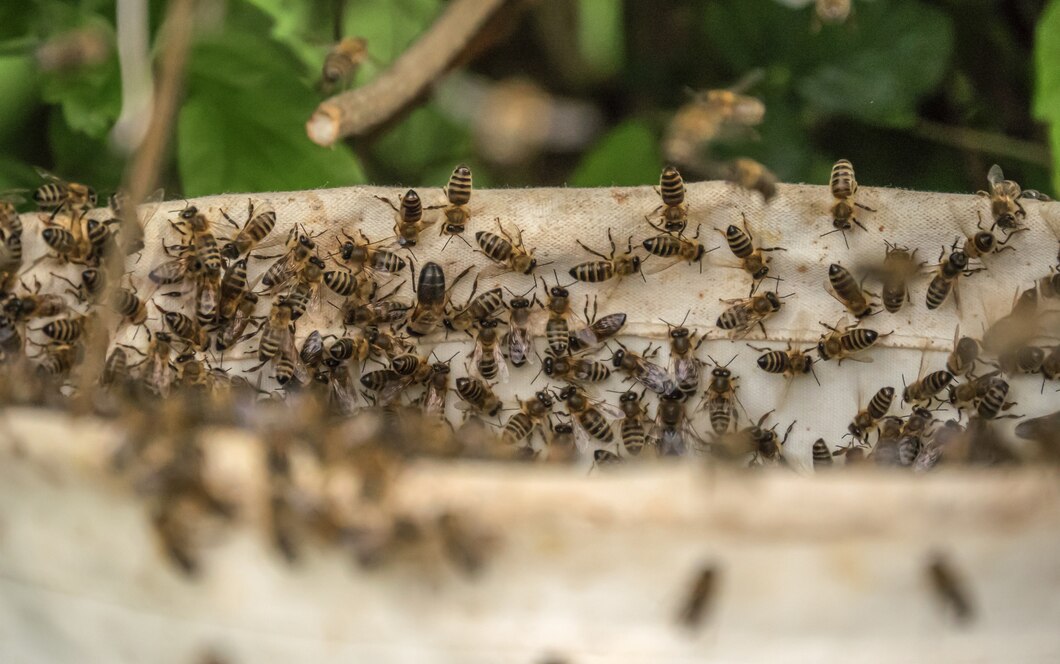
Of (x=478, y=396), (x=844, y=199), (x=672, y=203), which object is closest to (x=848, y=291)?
→ (x=844, y=199)

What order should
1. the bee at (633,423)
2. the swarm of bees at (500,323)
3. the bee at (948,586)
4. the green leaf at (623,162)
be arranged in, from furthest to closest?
the green leaf at (623,162) → the bee at (633,423) → the swarm of bees at (500,323) → the bee at (948,586)

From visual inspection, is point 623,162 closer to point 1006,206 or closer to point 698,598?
point 1006,206

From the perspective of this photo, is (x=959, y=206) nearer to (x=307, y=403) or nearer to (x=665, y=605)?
(x=665, y=605)

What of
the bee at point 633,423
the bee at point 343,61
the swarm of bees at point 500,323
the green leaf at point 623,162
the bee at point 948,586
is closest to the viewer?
the bee at point 948,586

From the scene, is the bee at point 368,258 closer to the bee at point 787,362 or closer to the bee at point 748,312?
the bee at point 748,312

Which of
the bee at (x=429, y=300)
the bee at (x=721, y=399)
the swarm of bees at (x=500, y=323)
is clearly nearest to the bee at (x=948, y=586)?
the swarm of bees at (x=500, y=323)

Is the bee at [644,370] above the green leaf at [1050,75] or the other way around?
the other way around
